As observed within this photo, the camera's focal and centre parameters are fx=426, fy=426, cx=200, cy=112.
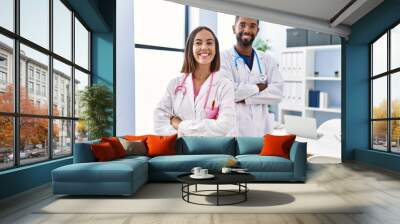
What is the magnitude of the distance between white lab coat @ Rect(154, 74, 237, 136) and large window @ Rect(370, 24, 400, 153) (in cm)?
317

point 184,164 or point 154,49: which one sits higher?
point 154,49

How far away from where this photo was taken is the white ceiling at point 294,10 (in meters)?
8.21

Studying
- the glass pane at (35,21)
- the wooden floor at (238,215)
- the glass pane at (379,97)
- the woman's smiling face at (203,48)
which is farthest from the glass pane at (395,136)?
the glass pane at (35,21)

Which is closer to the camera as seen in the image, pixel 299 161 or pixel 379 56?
Result: pixel 299 161

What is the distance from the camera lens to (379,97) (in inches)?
371

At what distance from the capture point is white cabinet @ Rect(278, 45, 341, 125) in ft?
37.8

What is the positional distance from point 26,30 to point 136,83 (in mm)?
5106

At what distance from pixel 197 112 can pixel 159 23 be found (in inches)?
142

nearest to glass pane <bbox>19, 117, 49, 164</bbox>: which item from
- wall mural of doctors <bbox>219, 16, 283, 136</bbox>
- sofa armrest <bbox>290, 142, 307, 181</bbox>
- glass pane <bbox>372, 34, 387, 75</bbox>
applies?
sofa armrest <bbox>290, 142, 307, 181</bbox>

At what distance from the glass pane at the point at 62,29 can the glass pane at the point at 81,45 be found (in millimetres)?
449

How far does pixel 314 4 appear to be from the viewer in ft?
27.0

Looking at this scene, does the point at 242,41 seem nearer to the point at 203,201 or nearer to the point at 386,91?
the point at 386,91

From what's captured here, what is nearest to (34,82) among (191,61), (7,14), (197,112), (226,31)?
(7,14)

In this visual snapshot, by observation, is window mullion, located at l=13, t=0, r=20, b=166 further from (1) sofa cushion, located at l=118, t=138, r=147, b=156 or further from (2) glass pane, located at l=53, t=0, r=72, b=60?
(1) sofa cushion, located at l=118, t=138, r=147, b=156
